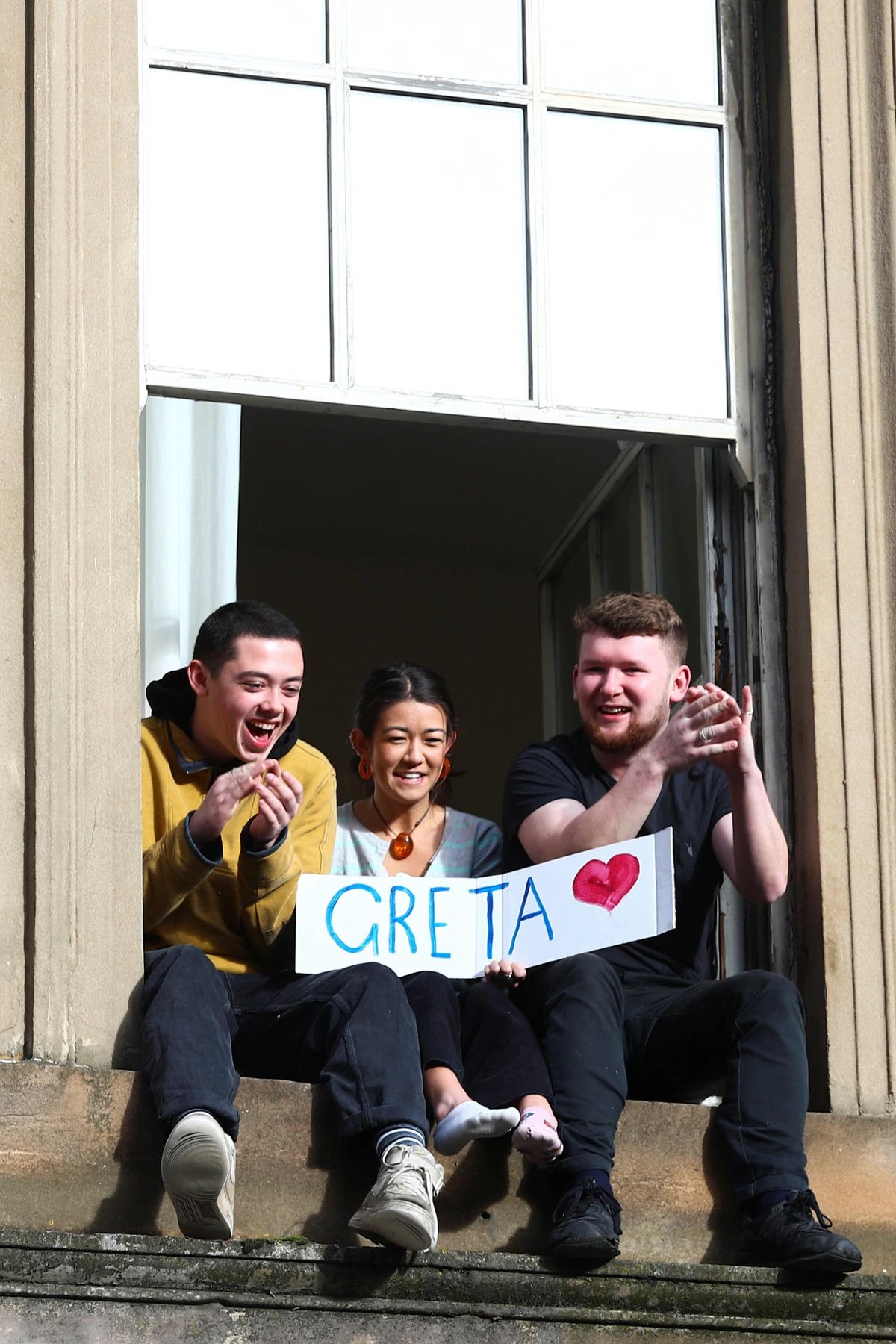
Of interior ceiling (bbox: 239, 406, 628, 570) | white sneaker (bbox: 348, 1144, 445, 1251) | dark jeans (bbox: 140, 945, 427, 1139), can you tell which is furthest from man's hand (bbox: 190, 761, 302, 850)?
interior ceiling (bbox: 239, 406, 628, 570)

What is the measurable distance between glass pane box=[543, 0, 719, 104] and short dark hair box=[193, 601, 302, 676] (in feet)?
5.67

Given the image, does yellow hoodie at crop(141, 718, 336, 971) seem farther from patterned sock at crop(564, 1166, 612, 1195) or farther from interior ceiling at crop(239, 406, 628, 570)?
interior ceiling at crop(239, 406, 628, 570)

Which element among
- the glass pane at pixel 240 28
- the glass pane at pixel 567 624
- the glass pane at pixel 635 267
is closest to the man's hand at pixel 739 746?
the glass pane at pixel 635 267

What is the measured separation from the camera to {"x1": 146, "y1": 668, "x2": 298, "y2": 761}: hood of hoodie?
606cm

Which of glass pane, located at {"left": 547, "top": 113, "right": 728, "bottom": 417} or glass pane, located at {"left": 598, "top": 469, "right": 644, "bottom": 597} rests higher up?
glass pane, located at {"left": 547, "top": 113, "right": 728, "bottom": 417}

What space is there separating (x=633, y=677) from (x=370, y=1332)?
2018 millimetres

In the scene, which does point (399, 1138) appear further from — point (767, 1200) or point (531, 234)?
point (531, 234)

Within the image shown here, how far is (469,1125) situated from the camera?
5.16 meters

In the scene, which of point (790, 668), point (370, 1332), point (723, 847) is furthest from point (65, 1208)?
point (790, 668)

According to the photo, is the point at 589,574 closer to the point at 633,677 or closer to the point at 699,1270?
the point at 633,677

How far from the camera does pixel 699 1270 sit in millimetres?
5000

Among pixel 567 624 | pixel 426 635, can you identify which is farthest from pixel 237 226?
pixel 426 635

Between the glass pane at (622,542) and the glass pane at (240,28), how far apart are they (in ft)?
6.32

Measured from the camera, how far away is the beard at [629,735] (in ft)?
20.6
